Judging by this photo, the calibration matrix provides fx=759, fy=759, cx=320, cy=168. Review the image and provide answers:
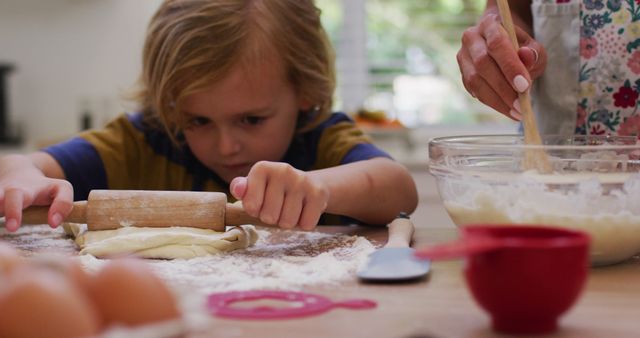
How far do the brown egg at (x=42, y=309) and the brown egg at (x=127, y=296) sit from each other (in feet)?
0.07

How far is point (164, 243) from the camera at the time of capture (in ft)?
2.96

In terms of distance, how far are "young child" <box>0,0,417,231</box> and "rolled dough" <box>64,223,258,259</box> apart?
0.17 metres

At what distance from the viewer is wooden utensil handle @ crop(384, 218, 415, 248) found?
88 cm

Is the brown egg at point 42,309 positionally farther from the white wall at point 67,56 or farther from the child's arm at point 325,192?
the white wall at point 67,56

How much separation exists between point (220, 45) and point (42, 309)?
924 mm

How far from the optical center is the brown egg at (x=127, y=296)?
45cm

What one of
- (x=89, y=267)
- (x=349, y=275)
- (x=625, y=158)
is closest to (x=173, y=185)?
(x=89, y=267)

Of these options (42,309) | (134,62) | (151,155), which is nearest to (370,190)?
(151,155)

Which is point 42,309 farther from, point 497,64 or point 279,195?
point 497,64

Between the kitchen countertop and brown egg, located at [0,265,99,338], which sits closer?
brown egg, located at [0,265,99,338]

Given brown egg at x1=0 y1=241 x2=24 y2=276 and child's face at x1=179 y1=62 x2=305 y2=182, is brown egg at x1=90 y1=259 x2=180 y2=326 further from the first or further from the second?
child's face at x1=179 y1=62 x2=305 y2=182

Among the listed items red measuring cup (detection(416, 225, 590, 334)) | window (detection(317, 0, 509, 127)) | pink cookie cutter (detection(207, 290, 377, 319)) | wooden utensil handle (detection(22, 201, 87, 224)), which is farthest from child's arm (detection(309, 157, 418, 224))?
window (detection(317, 0, 509, 127))

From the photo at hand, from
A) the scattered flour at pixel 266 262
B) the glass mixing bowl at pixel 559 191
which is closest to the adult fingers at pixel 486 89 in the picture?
the glass mixing bowl at pixel 559 191

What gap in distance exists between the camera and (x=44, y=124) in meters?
3.23
